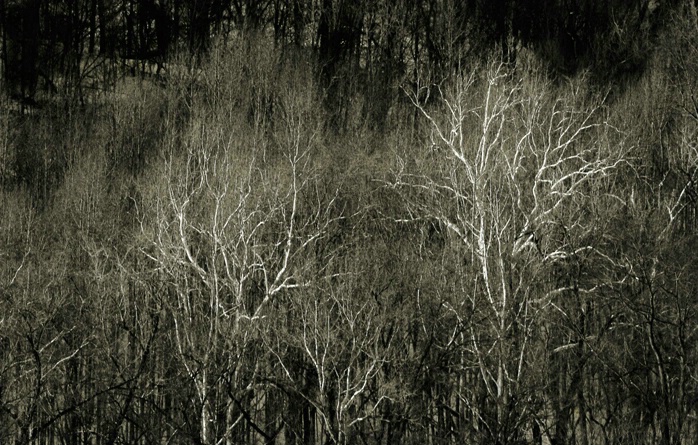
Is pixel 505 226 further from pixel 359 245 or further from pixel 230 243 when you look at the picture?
pixel 230 243

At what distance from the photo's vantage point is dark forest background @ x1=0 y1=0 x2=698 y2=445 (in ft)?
90.7

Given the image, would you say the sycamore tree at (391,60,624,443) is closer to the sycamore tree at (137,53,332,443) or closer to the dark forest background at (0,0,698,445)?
the dark forest background at (0,0,698,445)

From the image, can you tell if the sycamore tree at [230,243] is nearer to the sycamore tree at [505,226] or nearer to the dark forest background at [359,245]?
the dark forest background at [359,245]

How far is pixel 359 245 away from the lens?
33.7m

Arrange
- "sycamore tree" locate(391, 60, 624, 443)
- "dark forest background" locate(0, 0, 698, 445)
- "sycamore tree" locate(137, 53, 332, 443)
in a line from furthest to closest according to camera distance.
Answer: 1. "sycamore tree" locate(137, 53, 332, 443)
2. "dark forest background" locate(0, 0, 698, 445)
3. "sycamore tree" locate(391, 60, 624, 443)

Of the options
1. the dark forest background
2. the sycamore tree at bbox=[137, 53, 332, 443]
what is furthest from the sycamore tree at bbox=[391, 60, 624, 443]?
the sycamore tree at bbox=[137, 53, 332, 443]

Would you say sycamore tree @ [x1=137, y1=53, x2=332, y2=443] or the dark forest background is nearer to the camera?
the dark forest background

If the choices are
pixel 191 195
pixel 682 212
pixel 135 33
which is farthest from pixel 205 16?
pixel 682 212

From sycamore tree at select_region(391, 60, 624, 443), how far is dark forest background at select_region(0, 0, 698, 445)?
134 mm

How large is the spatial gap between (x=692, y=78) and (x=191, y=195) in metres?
17.1

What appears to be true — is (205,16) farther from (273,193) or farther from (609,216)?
(609,216)

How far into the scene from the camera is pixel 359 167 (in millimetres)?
37312

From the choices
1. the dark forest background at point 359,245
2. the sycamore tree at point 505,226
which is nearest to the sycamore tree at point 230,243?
the dark forest background at point 359,245

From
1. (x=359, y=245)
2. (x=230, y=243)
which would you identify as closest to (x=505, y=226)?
(x=359, y=245)
